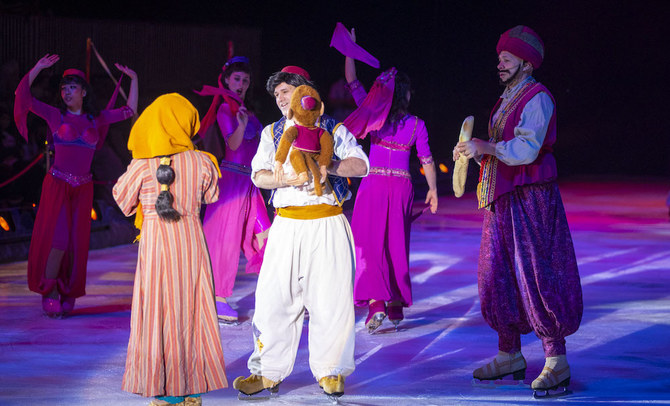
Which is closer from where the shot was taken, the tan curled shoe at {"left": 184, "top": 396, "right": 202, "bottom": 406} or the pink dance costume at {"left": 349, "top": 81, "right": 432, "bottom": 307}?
the tan curled shoe at {"left": 184, "top": 396, "right": 202, "bottom": 406}

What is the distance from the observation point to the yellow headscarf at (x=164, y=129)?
3.96 metres

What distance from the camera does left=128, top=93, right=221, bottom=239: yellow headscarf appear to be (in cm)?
396

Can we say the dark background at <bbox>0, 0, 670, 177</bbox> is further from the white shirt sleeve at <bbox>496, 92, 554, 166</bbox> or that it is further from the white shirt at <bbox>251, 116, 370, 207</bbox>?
the white shirt sleeve at <bbox>496, 92, 554, 166</bbox>

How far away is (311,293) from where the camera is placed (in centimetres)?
439

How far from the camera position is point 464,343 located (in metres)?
5.72

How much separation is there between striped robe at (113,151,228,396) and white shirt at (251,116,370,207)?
0.37m

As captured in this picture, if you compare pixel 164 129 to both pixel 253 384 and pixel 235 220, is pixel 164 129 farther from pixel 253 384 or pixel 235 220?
pixel 235 220

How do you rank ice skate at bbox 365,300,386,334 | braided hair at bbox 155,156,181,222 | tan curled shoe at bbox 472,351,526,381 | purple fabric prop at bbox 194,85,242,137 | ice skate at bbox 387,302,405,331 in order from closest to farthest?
braided hair at bbox 155,156,181,222 → tan curled shoe at bbox 472,351,526,381 → purple fabric prop at bbox 194,85,242,137 → ice skate at bbox 365,300,386,334 → ice skate at bbox 387,302,405,331

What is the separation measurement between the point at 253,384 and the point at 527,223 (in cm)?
148

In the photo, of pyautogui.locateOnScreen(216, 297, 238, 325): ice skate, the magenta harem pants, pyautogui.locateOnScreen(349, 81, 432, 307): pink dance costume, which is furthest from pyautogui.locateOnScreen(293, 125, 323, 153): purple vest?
pyautogui.locateOnScreen(216, 297, 238, 325): ice skate

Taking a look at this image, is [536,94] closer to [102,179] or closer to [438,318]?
[438,318]

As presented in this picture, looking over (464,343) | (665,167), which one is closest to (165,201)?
(464,343)

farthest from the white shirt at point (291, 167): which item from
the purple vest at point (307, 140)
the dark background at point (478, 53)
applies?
the dark background at point (478, 53)

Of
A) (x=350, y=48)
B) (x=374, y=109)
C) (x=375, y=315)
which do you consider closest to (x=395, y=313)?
(x=375, y=315)
